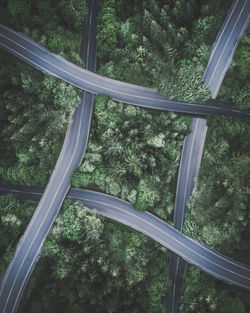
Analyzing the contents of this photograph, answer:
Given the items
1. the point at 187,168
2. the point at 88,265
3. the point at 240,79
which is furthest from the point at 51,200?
the point at 240,79

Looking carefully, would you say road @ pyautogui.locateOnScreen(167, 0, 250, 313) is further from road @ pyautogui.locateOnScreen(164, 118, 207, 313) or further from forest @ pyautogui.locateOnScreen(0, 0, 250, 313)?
forest @ pyautogui.locateOnScreen(0, 0, 250, 313)

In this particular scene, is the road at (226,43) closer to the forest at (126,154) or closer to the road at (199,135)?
the road at (199,135)

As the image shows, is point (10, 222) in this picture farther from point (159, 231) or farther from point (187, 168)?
point (187, 168)

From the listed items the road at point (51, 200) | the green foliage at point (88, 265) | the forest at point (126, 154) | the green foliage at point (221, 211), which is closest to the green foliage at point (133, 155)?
the forest at point (126, 154)

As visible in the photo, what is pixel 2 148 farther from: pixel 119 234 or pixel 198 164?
pixel 198 164

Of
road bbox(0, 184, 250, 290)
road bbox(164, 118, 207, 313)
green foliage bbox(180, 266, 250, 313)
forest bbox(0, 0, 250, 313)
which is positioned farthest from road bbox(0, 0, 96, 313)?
green foliage bbox(180, 266, 250, 313)

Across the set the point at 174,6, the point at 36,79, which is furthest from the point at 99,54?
the point at 174,6
